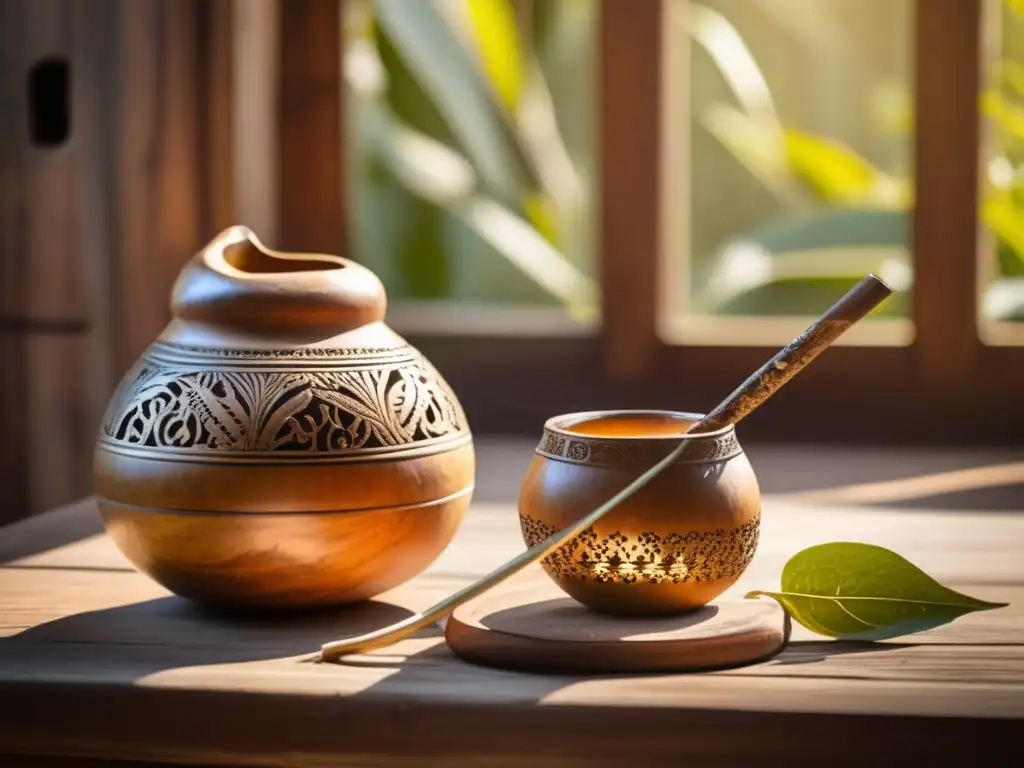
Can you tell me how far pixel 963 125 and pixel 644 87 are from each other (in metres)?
0.31

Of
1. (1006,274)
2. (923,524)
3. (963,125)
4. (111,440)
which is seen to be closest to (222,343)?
(111,440)

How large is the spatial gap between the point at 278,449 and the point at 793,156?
174 cm

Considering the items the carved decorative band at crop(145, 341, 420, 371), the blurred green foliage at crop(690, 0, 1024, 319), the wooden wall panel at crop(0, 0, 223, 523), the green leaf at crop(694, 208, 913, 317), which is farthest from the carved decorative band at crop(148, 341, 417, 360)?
the green leaf at crop(694, 208, 913, 317)

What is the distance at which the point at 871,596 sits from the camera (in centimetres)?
84

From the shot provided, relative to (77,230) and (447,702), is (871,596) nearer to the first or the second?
(447,702)

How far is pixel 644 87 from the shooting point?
1.57 meters

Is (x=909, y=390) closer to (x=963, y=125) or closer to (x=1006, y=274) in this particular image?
(x=963, y=125)

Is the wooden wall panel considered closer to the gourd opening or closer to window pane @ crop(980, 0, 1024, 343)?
the gourd opening

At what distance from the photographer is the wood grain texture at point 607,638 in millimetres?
785

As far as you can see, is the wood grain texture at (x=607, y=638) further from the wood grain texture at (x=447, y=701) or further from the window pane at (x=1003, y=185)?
the window pane at (x=1003, y=185)

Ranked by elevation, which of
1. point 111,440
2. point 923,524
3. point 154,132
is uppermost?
point 154,132

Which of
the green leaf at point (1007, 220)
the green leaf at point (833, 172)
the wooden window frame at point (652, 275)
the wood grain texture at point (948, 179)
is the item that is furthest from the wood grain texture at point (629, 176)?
the green leaf at point (833, 172)

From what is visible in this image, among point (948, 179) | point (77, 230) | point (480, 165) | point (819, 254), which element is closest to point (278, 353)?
point (77, 230)

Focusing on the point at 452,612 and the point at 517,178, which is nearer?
the point at 452,612
